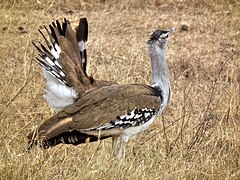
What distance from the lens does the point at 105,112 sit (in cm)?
413

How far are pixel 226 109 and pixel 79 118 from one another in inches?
60.2

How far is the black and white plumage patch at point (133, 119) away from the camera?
414cm

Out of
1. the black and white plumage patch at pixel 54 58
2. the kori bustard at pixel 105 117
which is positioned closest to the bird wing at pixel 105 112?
the kori bustard at pixel 105 117

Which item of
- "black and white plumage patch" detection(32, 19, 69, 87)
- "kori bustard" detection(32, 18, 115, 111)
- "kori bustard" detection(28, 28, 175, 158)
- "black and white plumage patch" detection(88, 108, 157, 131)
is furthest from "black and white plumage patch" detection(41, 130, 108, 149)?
"black and white plumage patch" detection(32, 19, 69, 87)

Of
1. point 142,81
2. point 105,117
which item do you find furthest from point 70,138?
point 142,81

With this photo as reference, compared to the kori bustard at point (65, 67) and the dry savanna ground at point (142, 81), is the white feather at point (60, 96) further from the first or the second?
the dry savanna ground at point (142, 81)

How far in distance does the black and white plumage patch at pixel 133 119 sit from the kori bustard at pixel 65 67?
308 mm

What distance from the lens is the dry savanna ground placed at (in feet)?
13.0

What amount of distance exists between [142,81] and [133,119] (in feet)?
5.35

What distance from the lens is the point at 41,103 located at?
211 inches

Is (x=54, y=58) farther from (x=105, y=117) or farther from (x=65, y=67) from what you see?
(x=105, y=117)

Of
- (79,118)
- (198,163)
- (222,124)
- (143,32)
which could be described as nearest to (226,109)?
(222,124)

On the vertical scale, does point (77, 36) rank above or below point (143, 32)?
above

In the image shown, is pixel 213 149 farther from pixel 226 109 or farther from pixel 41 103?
pixel 41 103
